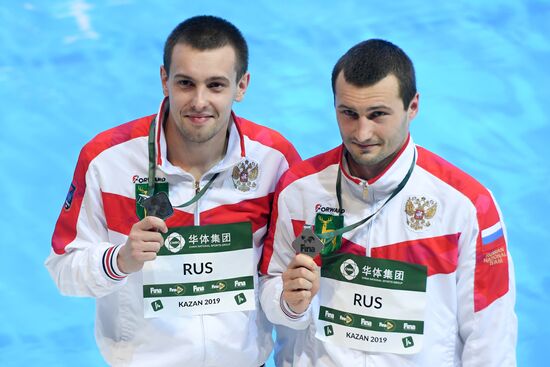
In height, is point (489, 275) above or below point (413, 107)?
below

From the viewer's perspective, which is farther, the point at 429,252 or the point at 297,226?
the point at 297,226

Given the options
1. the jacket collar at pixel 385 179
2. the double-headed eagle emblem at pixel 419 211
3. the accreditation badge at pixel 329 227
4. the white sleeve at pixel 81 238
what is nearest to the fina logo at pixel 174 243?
the white sleeve at pixel 81 238

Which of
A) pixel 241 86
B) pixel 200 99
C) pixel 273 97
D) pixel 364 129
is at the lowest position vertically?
pixel 364 129

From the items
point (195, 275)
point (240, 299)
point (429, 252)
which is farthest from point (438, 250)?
point (195, 275)

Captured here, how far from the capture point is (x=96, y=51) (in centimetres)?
617

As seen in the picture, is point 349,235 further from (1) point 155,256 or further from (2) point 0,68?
(2) point 0,68

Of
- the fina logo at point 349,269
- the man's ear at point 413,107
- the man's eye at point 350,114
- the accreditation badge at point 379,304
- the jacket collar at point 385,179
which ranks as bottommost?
the accreditation badge at point 379,304

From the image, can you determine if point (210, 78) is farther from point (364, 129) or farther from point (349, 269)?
point (349, 269)

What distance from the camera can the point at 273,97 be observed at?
5.85 meters

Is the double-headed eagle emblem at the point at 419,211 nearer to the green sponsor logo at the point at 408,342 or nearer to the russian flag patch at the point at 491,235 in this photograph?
the russian flag patch at the point at 491,235

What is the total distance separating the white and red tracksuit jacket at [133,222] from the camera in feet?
8.87

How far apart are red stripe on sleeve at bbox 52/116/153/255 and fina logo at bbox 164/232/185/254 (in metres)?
0.31

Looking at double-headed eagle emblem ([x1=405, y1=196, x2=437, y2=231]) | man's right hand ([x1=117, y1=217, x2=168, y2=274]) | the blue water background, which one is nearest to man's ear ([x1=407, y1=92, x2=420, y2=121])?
double-headed eagle emblem ([x1=405, y1=196, x2=437, y2=231])

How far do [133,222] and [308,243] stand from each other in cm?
63
